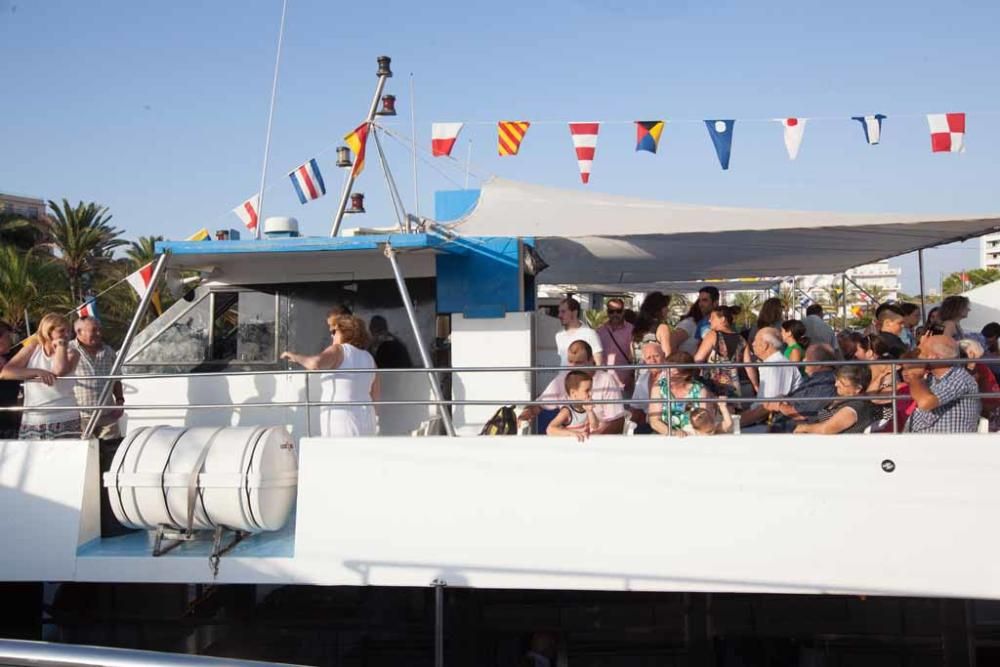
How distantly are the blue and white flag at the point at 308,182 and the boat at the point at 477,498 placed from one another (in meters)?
1.10

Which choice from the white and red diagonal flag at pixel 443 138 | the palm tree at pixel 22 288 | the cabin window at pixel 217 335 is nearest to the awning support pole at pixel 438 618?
the cabin window at pixel 217 335

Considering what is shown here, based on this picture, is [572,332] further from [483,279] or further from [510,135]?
[510,135]

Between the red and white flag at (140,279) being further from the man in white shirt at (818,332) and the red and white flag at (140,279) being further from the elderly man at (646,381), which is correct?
the man in white shirt at (818,332)

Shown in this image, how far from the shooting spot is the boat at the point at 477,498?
5.16 metres

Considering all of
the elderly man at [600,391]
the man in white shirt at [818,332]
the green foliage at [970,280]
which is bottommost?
the elderly man at [600,391]

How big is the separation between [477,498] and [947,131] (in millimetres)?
5622

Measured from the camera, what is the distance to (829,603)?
21.7 ft

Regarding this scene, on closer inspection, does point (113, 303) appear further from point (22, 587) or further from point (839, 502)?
point (839, 502)

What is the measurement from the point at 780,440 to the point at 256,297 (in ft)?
14.1

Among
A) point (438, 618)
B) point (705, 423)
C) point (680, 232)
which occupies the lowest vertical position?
point (438, 618)

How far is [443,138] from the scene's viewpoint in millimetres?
7988

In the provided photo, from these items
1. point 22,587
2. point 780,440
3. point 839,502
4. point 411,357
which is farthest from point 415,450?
point 22,587

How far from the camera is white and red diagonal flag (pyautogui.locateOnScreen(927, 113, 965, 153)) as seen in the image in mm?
7930

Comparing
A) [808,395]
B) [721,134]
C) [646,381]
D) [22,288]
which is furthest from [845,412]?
[22,288]
